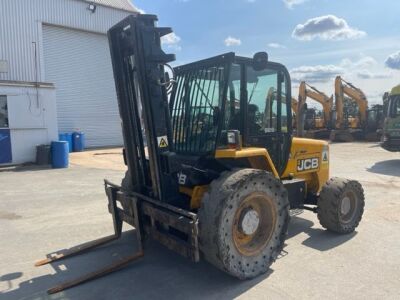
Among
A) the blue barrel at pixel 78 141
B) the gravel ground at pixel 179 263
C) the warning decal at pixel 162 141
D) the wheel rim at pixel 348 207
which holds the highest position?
the warning decal at pixel 162 141

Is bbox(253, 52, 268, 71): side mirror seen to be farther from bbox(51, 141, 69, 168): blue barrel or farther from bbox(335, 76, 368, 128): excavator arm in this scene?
bbox(335, 76, 368, 128): excavator arm

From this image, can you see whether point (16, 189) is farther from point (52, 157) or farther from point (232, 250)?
point (232, 250)

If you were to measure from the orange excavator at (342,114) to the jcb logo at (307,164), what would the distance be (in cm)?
2095

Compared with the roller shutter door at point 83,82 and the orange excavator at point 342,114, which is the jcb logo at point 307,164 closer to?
the roller shutter door at point 83,82

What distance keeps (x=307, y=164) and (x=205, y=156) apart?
2176mm

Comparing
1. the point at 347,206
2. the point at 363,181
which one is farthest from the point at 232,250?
the point at 363,181

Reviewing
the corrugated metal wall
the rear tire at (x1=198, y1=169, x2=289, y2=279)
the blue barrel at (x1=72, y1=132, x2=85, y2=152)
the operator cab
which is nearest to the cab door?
the operator cab

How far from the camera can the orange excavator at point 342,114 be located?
84.0ft

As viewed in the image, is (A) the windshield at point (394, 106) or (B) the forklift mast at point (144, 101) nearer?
(B) the forklift mast at point (144, 101)

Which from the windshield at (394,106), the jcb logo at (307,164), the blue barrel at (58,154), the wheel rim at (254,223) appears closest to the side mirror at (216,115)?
the wheel rim at (254,223)

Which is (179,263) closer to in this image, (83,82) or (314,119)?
(83,82)

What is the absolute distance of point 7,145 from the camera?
537 inches

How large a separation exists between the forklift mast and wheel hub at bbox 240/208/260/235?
942mm

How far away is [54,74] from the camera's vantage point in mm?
19172
